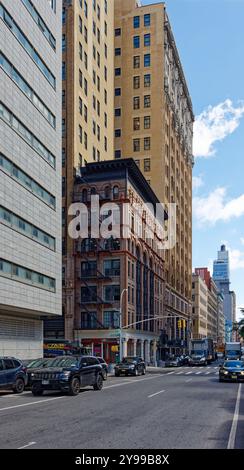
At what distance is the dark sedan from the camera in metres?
33.8

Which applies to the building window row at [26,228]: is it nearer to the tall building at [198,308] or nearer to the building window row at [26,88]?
the building window row at [26,88]

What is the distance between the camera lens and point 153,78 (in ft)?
331

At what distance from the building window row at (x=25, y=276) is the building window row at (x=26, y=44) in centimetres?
1656

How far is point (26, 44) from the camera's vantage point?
42750 mm

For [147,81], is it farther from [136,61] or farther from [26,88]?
[26,88]

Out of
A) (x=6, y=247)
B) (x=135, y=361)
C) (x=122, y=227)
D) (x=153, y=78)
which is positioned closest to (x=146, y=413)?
(x=6, y=247)

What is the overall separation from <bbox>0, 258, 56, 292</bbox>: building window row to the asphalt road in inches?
619

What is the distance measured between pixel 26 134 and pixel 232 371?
2258 centimetres

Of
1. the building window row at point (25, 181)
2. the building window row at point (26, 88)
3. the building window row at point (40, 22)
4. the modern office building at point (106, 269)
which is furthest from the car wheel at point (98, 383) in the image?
the modern office building at point (106, 269)

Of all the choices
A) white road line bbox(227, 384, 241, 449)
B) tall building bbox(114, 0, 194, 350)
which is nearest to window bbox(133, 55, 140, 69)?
tall building bbox(114, 0, 194, 350)

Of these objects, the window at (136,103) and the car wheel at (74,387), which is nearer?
the car wheel at (74,387)

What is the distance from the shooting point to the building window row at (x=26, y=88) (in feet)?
126

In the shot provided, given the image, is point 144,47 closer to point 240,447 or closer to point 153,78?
point 153,78

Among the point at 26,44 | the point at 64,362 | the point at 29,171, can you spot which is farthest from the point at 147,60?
the point at 64,362
